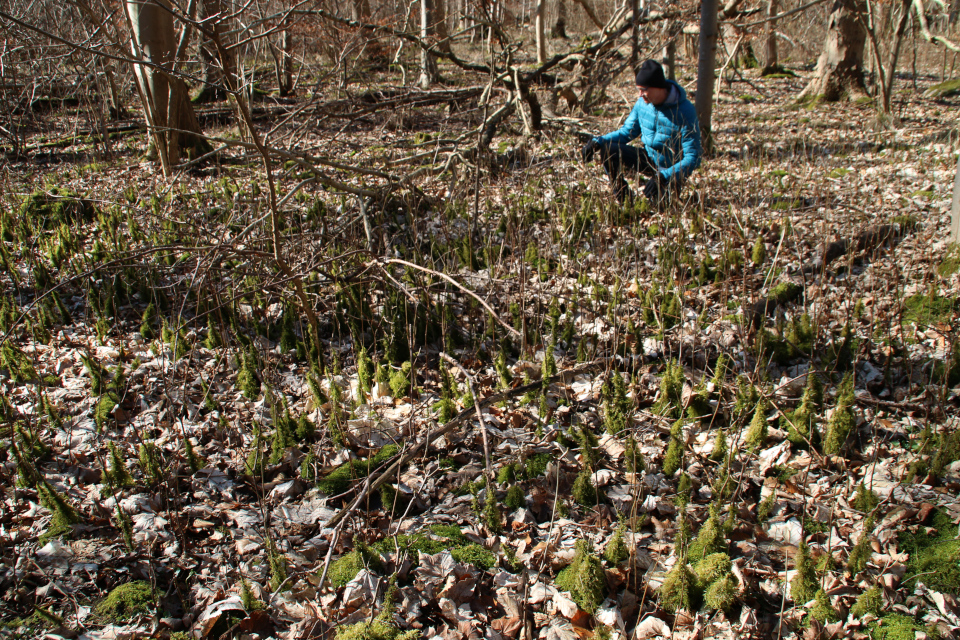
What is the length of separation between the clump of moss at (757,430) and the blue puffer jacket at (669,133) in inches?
110

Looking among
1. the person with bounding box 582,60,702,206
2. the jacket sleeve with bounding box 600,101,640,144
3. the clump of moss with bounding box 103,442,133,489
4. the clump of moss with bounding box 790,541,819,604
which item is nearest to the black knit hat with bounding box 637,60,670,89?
the person with bounding box 582,60,702,206

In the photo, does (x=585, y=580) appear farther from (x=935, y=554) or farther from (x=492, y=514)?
(x=935, y=554)

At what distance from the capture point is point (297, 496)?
9.06 feet

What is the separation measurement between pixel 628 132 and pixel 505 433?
3.81m

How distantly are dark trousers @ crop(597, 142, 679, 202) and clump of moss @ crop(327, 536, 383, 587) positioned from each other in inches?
159

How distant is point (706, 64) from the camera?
6773 mm

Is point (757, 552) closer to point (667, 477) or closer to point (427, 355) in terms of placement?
point (667, 477)

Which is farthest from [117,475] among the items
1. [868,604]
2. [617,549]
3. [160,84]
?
[160,84]

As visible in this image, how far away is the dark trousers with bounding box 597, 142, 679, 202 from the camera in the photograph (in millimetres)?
5527

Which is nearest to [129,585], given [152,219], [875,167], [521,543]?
[521,543]

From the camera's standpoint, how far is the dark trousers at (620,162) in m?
5.53

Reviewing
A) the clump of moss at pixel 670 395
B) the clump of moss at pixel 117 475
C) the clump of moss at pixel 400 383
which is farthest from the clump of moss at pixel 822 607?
the clump of moss at pixel 117 475

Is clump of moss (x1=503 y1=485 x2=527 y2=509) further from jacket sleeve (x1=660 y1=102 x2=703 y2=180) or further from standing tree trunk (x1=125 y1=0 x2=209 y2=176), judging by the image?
standing tree trunk (x1=125 y1=0 x2=209 y2=176)

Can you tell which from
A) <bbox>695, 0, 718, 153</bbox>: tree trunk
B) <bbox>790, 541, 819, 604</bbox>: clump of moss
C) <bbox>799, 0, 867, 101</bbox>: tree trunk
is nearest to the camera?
<bbox>790, 541, 819, 604</bbox>: clump of moss
